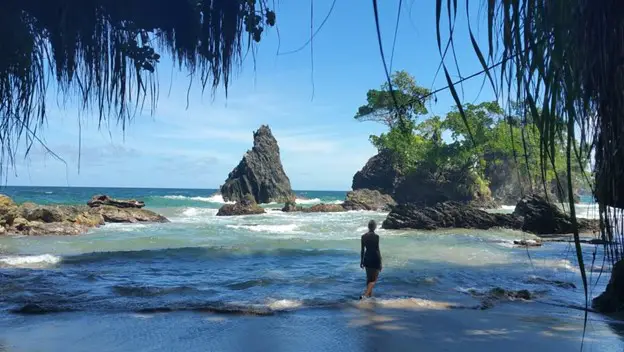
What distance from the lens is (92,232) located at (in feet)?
70.7

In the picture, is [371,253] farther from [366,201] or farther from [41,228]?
[366,201]

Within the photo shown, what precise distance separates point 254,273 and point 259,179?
51730 millimetres

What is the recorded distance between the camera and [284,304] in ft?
27.3

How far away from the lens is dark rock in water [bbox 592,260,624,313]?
757 centimetres

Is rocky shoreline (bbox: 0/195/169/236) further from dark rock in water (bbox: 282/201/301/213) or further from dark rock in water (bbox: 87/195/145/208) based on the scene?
dark rock in water (bbox: 282/201/301/213)

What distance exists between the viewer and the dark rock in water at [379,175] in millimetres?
56250

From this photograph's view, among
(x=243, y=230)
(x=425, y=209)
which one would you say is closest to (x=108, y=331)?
(x=243, y=230)

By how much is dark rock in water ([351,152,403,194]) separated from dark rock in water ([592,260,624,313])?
46.5 meters

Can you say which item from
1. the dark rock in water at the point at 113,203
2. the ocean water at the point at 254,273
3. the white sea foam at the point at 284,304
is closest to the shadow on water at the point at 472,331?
the ocean water at the point at 254,273

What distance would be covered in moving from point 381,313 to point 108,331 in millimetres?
4001

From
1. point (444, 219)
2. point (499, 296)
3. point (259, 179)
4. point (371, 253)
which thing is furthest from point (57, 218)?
point (259, 179)

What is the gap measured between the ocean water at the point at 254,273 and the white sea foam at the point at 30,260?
0.09 ft

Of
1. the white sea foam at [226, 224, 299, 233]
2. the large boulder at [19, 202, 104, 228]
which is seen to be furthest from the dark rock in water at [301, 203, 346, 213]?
the large boulder at [19, 202, 104, 228]

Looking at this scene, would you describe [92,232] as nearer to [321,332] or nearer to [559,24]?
[321,332]
